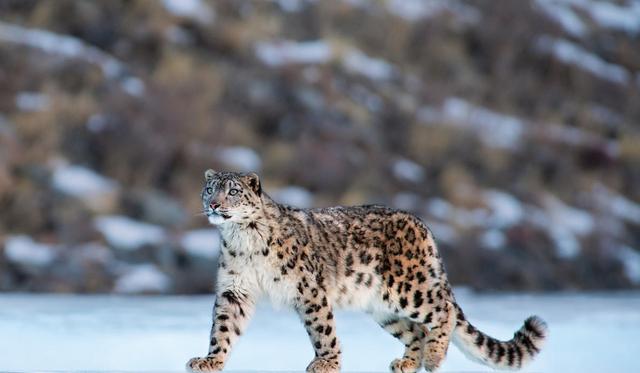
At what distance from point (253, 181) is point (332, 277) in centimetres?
73

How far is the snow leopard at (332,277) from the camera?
255 inches

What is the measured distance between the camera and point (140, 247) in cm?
1548

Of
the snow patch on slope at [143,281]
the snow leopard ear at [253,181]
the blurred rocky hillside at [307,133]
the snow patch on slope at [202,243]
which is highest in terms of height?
the blurred rocky hillside at [307,133]

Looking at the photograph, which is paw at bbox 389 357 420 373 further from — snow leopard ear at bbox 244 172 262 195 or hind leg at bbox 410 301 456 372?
snow leopard ear at bbox 244 172 262 195

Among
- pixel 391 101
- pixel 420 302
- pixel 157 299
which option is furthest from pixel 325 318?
pixel 391 101

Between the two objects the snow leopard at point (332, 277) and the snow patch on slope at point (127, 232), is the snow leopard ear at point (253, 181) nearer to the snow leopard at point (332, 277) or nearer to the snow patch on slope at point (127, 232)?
the snow leopard at point (332, 277)

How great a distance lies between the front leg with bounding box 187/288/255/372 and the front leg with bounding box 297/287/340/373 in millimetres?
303

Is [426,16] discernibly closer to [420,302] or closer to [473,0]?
[473,0]

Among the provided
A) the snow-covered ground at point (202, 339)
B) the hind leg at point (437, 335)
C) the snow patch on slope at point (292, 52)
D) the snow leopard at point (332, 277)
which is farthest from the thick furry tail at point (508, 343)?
the snow patch on slope at point (292, 52)

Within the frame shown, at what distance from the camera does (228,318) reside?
21.4 feet

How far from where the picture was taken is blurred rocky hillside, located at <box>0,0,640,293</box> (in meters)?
15.8

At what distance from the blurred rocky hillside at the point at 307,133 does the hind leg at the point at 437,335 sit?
321 inches

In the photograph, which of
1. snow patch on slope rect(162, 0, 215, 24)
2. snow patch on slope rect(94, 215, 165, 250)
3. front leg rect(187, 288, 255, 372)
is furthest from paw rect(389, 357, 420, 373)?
snow patch on slope rect(162, 0, 215, 24)

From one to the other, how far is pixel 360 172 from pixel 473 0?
8188mm
